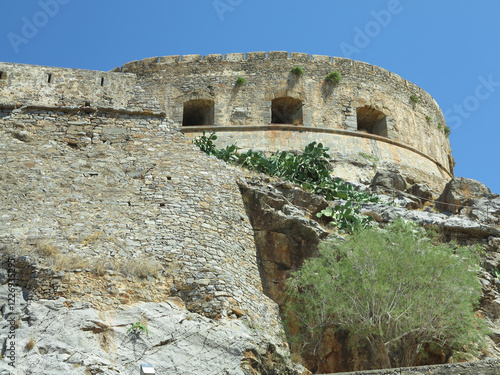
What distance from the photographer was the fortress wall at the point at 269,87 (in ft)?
75.5

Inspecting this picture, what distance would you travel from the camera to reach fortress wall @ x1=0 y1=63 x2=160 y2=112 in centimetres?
1939

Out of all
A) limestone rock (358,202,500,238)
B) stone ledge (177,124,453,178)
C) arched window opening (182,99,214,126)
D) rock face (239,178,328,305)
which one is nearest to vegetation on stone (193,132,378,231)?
limestone rock (358,202,500,238)

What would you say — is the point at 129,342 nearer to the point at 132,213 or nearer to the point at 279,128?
the point at 132,213

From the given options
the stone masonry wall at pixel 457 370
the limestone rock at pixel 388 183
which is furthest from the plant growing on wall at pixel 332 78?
the stone masonry wall at pixel 457 370

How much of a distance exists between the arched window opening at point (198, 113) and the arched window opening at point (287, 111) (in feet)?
7.10

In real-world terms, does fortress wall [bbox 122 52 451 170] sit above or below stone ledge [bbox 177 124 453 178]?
above

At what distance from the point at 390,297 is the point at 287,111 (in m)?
12.8

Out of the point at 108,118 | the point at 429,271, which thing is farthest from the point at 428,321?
the point at 108,118

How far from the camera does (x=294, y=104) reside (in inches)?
930

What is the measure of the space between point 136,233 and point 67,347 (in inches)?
134

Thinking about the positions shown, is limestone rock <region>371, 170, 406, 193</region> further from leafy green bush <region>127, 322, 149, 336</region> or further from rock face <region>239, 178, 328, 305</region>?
leafy green bush <region>127, 322, 149, 336</region>

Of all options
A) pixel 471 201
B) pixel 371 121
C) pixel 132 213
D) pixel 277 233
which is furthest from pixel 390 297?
pixel 371 121

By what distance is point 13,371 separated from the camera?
988 cm

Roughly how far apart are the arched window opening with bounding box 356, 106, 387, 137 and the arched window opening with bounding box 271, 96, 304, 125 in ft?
7.07
